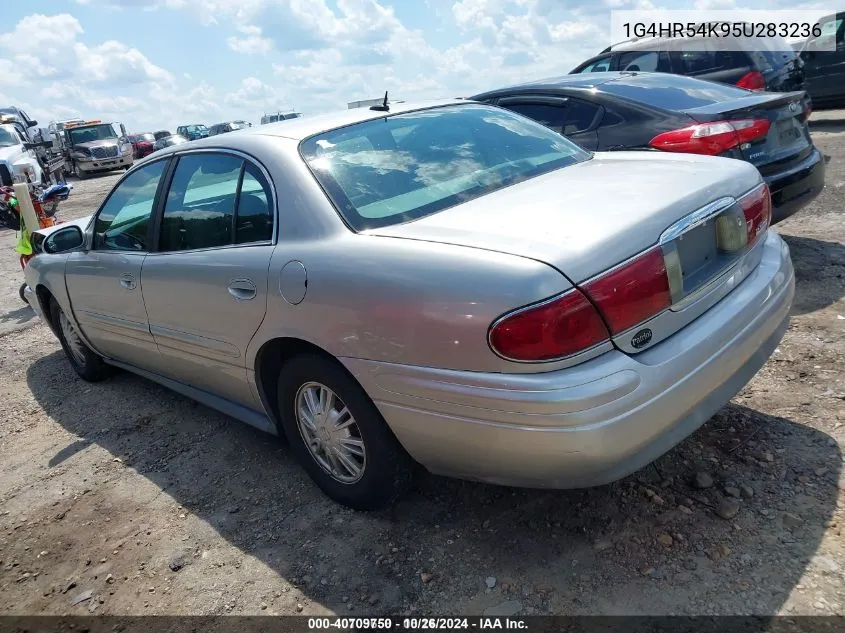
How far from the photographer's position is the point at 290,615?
243 centimetres

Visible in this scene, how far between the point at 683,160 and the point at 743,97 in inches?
100

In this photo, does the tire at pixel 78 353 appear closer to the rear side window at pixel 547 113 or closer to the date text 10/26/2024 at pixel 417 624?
the date text 10/26/2024 at pixel 417 624

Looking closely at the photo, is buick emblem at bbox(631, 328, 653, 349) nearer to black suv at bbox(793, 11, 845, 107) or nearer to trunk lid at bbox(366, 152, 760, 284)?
trunk lid at bbox(366, 152, 760, 284)

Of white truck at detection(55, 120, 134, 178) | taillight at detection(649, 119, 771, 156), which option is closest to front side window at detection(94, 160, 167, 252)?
taillight at detection(649, 119, 771, 156)

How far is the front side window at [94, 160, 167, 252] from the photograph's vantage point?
372 cm

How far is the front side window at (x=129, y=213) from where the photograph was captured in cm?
372

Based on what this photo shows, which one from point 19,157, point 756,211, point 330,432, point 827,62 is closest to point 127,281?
point 330,432

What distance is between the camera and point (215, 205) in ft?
10.7

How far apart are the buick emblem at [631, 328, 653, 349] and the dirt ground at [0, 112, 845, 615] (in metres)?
0.80

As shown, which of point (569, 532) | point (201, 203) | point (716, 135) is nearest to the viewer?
point (569, 532)

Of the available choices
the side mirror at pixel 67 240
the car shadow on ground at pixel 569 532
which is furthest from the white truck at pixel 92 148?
the car shadow on ground at pixel 569 532

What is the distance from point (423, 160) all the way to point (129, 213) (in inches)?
75.9

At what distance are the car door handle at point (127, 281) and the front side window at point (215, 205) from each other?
1.07 feet

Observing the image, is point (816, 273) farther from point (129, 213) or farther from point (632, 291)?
point (129, 213)
